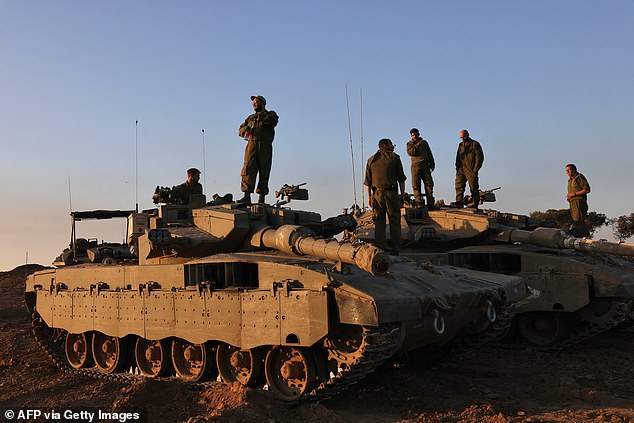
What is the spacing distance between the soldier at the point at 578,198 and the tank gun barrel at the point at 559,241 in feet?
5.37

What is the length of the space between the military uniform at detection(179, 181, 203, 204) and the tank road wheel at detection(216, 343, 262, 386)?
4.28 m

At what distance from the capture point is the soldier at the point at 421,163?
1661 centimetres

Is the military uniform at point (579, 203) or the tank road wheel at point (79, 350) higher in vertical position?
the military uniform at point (579, 203)

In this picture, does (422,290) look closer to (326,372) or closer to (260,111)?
(326,372)

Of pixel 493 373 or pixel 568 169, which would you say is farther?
pixel 568 169

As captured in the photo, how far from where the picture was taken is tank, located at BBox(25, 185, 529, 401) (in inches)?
307

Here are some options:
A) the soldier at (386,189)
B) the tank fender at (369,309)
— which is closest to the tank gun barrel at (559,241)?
the soldier at (386,189)

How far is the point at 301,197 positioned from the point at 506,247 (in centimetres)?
547

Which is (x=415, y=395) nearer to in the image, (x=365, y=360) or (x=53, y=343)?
(x=365, y=360)

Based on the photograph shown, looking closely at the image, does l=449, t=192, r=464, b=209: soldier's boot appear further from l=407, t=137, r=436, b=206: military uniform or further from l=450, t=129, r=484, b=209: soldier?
l=407, t=137, r=436, b=206: military uniform

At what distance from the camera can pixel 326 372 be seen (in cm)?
827

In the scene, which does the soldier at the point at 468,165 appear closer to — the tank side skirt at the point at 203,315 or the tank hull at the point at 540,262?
the tank hull at the point at 540,262

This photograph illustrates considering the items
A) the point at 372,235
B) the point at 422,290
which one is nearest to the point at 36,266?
the point at 372,235

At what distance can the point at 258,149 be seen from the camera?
11.9 meters
